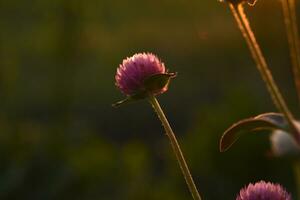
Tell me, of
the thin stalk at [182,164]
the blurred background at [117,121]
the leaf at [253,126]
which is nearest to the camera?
the thin stalk at [182,164]

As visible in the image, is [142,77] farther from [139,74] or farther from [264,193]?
[264,193]

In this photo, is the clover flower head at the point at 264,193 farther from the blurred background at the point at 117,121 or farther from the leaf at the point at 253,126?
the blurred background at the point at 117,121

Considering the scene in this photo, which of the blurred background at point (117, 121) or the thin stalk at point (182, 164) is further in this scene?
the blurred background at point (117, 121)

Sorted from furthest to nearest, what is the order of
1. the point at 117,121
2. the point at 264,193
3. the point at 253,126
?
the point at 117,121 < the point at 253,126 < the point at 264,193

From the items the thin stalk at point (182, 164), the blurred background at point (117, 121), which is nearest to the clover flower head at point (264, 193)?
the thin stalk at point (182, 164)

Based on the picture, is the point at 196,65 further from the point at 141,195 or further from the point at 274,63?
the point at 141,195

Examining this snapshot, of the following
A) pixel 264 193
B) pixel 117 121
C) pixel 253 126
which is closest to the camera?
pixel 264 193

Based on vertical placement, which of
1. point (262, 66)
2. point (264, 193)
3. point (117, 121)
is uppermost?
point (262, 66)

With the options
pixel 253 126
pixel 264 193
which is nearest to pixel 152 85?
pixel 253 126
